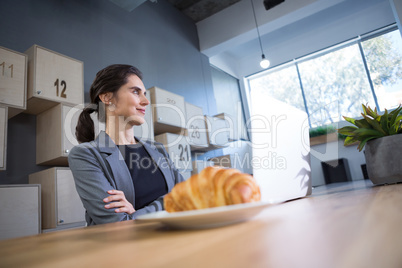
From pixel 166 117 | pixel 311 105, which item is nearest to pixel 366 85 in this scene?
pixel 311 105

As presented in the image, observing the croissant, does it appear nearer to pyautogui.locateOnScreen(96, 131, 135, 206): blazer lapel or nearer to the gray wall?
pyautogui.locateOnScreen(96, 131, 135, 206): blazer lapel

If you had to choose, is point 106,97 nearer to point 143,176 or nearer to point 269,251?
point 143,176

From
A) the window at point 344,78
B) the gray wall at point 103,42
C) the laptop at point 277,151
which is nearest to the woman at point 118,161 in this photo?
the laptop at point 277,151

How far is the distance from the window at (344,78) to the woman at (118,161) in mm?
4592

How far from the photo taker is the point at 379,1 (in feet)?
15.5

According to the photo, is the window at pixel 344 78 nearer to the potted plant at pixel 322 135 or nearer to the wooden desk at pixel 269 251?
the potted plant at pixel 322 135

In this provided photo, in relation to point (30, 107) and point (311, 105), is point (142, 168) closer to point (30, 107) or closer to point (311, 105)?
point (30, 107)

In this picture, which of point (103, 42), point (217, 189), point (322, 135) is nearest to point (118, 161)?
point (217, 189)

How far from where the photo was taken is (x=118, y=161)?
4.56ft

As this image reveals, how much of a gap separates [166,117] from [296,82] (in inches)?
148

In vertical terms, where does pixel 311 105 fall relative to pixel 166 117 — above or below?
above

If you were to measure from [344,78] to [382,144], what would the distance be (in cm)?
491

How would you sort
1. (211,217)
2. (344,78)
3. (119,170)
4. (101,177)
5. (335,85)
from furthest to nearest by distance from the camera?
(335,85) → (344,78) → (119,170) → (101,177) → (211,217)

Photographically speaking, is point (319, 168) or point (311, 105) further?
point (311, 105)
